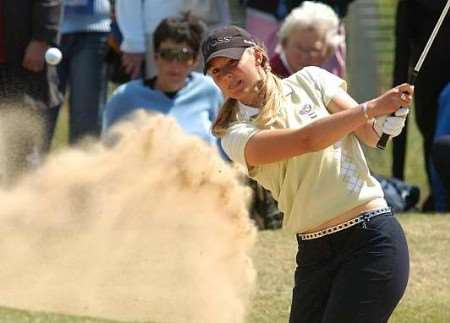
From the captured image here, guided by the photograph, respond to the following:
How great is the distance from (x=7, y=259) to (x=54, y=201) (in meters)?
0.77

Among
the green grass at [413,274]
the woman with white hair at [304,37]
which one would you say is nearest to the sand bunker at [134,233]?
the green grass at [413,274]

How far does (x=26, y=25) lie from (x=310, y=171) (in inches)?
179

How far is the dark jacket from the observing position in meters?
9.28

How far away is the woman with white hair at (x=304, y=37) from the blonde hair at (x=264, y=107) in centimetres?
431

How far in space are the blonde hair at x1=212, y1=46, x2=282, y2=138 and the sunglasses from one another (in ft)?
13.1

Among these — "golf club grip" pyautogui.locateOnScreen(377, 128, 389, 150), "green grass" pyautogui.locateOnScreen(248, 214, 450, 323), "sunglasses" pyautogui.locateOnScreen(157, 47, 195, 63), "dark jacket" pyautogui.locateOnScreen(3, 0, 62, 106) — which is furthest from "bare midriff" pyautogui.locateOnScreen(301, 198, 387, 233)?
"dark jacket" pyautogui.locateOnScreen(3, 0, 62, 106)

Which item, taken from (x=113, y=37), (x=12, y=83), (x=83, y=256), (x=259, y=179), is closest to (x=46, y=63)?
(x=12, y=83)

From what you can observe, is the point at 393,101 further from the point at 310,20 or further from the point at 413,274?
the point at 310,20

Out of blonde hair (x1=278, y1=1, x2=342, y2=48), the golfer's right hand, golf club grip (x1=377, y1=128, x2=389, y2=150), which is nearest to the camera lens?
the golfer's right hand

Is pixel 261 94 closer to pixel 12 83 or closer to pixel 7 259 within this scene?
pixel 7 259

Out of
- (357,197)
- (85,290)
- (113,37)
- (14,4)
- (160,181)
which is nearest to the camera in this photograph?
(357,197)

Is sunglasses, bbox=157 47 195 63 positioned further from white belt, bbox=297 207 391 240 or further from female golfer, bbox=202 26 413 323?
white belt, bbox=297 207 391 240

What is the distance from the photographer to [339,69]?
10.5 m

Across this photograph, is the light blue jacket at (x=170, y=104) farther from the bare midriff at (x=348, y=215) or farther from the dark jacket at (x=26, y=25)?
the bare midriff at (x=348, y=215)
